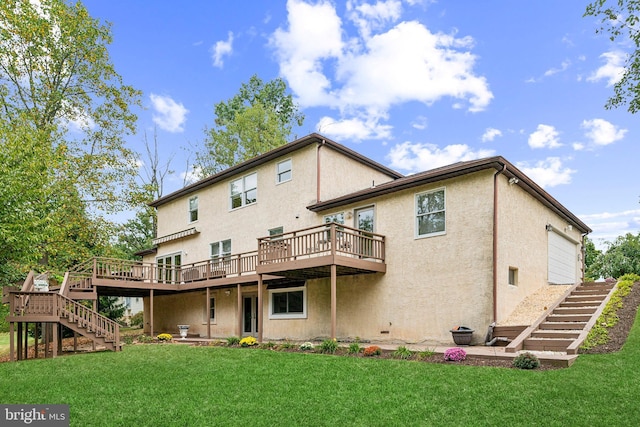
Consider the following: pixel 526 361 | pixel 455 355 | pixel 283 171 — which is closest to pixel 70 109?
pixel 283 171

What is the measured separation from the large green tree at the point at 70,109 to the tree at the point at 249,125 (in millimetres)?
11026

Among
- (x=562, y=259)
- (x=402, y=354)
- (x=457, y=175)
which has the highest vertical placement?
(x=457, y=175)

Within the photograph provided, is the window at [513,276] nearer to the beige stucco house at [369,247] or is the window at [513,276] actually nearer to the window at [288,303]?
the beige stucco house at [369,247]

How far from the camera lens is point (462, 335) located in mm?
12195

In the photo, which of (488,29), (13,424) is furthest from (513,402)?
(488,29)

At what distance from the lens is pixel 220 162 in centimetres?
3691

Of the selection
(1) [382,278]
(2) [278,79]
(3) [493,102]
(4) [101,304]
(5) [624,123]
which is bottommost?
(4) [101,304]

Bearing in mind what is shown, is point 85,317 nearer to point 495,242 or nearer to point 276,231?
point 276,231

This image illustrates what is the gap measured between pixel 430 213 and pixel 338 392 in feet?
25.2

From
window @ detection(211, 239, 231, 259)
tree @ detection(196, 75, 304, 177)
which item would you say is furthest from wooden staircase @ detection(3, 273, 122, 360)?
tree @ detection(196, 75, 304, 177)

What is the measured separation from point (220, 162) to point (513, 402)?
1286 inches

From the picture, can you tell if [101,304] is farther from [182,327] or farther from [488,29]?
[488,29]

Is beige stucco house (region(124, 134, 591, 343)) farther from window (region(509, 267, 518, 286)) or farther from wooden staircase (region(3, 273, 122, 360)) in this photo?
wooden staircase (region(3, 273, 122, 360))

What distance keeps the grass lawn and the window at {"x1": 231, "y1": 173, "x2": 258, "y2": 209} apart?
35.0 ft
